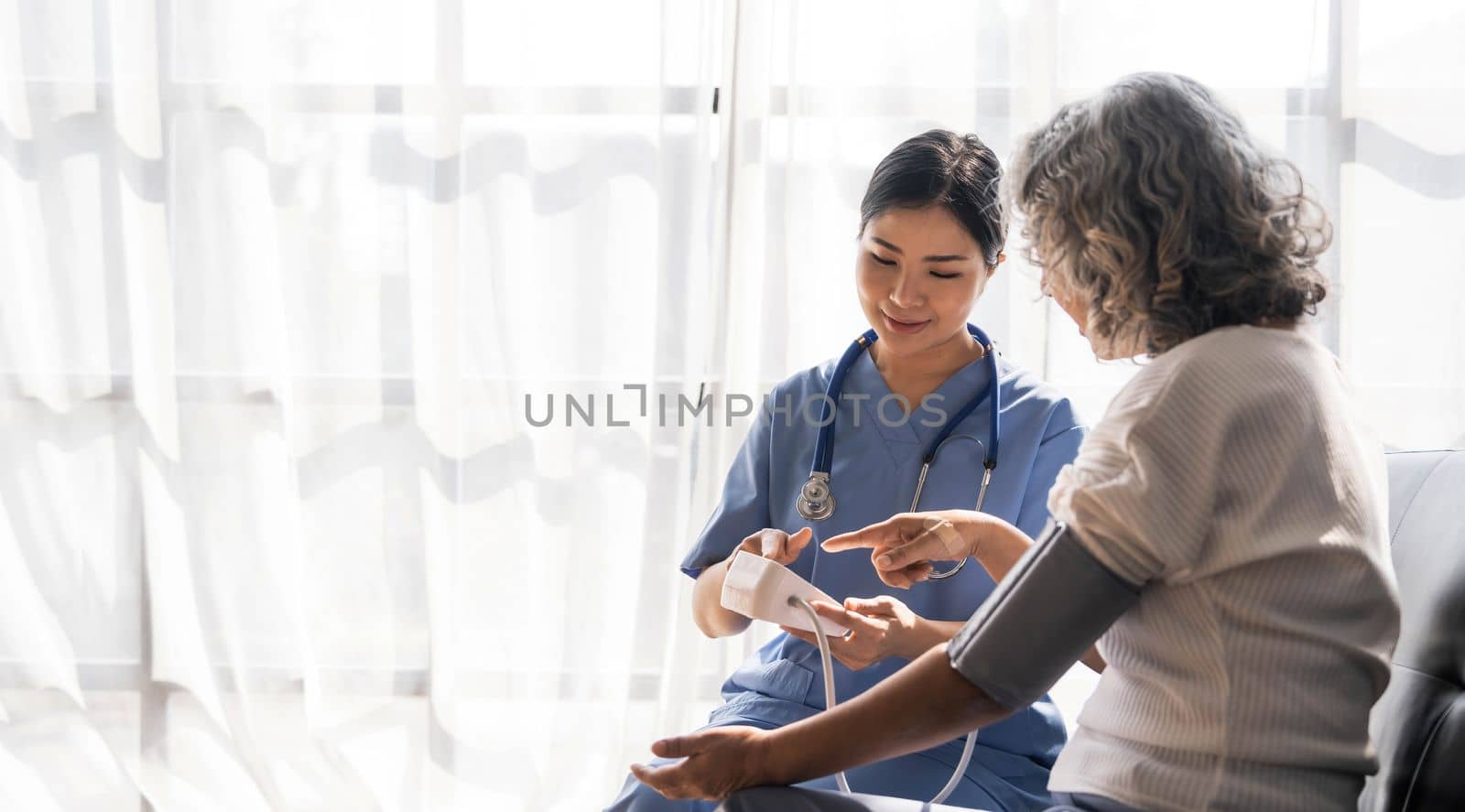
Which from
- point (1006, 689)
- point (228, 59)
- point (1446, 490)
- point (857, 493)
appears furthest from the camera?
point (228, 59)

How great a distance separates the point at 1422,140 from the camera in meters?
1.91

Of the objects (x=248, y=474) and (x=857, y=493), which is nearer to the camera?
(x=857, y=493)

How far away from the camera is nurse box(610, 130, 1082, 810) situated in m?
1.30

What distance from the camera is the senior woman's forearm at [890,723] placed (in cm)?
81

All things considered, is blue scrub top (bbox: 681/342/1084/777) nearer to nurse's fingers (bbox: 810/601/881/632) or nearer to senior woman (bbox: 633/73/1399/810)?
nurse's fingers (bbox: 810/601/881/632)

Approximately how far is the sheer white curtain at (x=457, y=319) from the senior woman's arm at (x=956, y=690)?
1.14 m

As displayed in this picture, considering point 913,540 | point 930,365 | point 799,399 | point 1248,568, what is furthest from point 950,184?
point 1248,568

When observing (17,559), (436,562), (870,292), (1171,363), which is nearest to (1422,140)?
(870,292)

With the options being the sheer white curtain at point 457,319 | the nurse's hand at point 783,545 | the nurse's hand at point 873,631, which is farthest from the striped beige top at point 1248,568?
the sheer white curtain at point 457,319

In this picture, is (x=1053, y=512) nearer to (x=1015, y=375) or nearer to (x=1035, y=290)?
(x=1015, y=375)

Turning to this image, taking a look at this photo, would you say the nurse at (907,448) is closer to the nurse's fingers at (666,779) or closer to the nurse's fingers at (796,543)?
the nurse's fingers at (796,543)

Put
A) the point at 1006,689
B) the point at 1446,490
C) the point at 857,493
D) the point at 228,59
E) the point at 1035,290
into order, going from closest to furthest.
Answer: the point at 1006,689
the point at 1446,490
the point at 857,493
the point at 1035,290
the point at 228,59

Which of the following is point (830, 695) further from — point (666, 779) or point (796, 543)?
point (666, 779)

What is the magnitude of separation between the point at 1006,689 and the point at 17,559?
2.17 m
